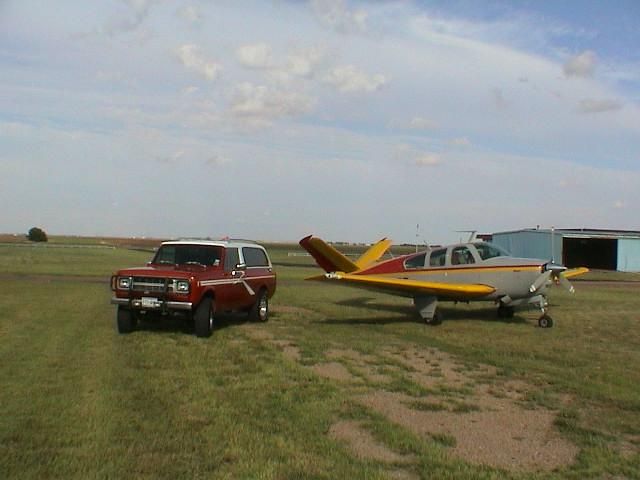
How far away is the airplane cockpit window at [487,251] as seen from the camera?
16.3 m

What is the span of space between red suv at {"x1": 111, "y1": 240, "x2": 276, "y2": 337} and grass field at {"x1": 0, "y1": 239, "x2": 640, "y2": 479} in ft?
1.65

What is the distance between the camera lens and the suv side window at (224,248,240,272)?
547 inches

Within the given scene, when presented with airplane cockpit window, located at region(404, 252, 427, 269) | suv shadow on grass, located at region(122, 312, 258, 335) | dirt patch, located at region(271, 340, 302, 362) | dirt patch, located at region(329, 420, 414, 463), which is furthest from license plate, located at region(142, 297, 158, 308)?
airplane cockpit window, located at region(404, 252, 427, 269)

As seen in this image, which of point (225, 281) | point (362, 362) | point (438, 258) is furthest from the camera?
point (438, 258)

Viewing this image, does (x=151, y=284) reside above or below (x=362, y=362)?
Answer: above

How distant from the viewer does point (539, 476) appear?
5117 mm

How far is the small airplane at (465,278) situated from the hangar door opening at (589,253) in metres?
47.5

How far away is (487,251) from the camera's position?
16438 millimetres

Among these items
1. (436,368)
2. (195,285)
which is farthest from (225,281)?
(436,368)

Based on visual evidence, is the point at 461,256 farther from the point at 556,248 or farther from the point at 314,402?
the point at 556,248

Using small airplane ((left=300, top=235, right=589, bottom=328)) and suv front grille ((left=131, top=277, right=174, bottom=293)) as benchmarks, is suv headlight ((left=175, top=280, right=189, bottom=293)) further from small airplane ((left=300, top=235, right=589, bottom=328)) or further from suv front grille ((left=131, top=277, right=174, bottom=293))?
small airplane ((left=300, top=235, right=589, bottom=328))

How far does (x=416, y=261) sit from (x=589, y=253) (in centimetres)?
5187

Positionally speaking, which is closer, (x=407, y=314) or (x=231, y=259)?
(x=231, y=259)

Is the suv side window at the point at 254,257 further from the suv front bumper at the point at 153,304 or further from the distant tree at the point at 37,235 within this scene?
the distant tree at the point at 37,235
